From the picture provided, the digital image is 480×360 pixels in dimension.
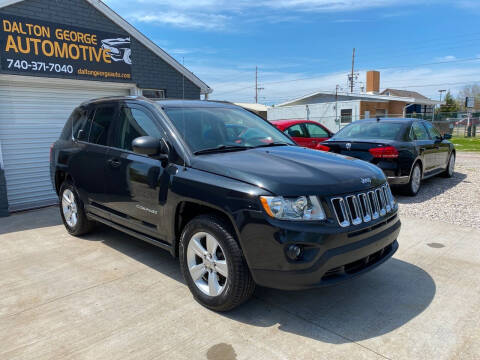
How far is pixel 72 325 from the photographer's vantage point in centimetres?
306

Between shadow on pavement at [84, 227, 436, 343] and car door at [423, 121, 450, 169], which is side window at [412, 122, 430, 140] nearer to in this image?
car door at [423, 121, 450, 169]

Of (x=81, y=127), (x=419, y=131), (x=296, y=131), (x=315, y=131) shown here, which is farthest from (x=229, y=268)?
(x=315, y=131)

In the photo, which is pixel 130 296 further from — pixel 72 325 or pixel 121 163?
pixel 121 163

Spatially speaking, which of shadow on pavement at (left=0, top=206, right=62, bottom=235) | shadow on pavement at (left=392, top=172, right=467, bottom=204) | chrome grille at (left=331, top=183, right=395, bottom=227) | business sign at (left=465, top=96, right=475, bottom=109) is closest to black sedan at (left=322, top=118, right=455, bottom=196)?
shadow on pavement at (left=392, top=172, right=467, bottom=204)

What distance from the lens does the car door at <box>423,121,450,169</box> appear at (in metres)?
8.64

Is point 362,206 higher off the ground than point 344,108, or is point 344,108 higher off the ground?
point 344,108

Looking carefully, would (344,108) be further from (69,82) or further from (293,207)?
(293,207)

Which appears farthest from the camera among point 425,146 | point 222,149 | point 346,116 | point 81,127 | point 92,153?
point 346,116

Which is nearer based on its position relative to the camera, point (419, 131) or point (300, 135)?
point (419, 131)

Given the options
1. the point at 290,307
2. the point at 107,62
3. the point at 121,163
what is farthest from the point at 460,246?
the point at 107,62

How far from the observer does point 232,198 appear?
289cm

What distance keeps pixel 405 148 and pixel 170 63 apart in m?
6.27

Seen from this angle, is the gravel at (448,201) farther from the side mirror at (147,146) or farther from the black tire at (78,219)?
the black tire at (78,219)

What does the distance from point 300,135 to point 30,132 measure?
6.59 m
